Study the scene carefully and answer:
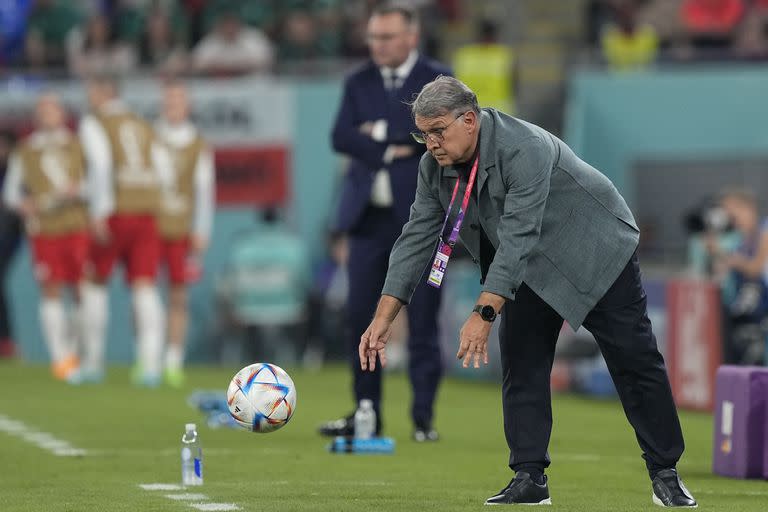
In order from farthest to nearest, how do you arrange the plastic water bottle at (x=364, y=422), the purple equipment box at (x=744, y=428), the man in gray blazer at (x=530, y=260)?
the plastic water bottle at (x=364, y=422)
the purple equipment box at (x=744, y=428)
the man in gray blazer at (x=530, y=260)

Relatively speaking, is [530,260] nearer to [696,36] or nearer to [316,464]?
[316,464]

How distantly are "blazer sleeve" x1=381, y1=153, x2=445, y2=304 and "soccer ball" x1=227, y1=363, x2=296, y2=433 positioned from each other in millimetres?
950

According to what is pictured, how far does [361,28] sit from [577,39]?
2733 mm

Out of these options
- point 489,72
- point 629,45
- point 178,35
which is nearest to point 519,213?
point 489,72

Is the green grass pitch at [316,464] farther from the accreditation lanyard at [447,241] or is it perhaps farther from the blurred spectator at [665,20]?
the blurred spectator at [665,20]

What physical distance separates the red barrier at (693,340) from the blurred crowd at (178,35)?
726 centimetres

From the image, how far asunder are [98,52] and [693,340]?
9078 millimetres

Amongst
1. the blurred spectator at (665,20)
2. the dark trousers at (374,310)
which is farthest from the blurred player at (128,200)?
the blurred spectator at (665,20)

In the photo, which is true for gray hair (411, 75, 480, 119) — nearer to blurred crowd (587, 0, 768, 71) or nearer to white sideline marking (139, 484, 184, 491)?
white sideline marking (139, 484, 184, 491)

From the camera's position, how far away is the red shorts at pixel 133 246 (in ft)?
52.6

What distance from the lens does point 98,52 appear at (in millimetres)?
20953

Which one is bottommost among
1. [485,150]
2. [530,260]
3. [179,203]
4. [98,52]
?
[530,260]

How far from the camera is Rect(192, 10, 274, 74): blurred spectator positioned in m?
20.8

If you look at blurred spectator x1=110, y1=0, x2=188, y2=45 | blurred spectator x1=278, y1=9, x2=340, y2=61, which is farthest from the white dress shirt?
blurred spectator x1=110, y1=0, x2=188, y2=45
